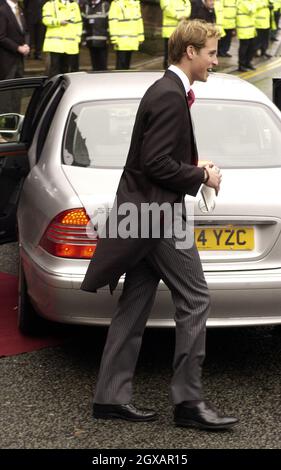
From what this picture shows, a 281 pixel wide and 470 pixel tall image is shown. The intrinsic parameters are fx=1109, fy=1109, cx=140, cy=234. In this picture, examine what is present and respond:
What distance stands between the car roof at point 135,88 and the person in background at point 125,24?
11507mm

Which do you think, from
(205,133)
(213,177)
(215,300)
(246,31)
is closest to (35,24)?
(246,31)

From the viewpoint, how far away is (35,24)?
20734 mm

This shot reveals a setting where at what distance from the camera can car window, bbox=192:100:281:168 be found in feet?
19.3

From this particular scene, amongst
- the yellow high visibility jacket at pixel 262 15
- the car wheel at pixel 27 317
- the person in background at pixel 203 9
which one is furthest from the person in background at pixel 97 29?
the car wheel at pixel 27 317

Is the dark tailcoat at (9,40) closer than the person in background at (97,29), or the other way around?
the dark tailcoat at (9,40)

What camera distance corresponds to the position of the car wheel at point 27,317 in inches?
240

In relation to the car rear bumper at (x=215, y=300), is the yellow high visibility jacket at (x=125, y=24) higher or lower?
lower

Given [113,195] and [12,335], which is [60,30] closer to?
[12,335]

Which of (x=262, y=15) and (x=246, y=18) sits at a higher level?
(x=246, y=18)

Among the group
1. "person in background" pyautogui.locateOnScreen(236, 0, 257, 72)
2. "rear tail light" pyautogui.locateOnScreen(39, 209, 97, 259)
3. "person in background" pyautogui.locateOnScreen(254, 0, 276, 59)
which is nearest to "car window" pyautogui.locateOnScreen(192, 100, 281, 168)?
"rear tail light" pyautogui.locateOnScreen(39, 209, 97, 259)

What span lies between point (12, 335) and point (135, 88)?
1.58 meters

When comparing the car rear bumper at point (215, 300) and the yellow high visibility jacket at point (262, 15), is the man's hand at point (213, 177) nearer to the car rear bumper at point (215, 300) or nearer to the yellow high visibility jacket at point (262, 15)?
the car rear bumper at point (215, 300)

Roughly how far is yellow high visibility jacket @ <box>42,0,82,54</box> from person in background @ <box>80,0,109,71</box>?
0.93 meters

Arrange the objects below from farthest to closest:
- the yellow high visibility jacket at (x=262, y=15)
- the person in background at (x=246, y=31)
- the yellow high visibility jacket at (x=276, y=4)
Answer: the yellow high visibility jacket at (x=276, y=4) < the yellow high visibility jacket at (x=262, y=15) < the person in background at (x=246, y=31)
